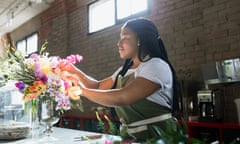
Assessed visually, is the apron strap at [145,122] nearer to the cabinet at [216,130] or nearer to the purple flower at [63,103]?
the purple flower at [63,103]

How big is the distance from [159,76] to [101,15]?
383 centimetres

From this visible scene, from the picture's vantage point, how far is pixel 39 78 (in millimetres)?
1209

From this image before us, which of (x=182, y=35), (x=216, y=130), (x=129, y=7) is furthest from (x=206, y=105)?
(x=129, y=7)

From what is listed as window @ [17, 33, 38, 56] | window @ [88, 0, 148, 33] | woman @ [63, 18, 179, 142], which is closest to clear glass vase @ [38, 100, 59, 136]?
woman @ [63, 18, 179, 142]

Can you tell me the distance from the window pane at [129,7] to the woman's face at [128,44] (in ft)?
9.06

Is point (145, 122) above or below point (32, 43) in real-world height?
below

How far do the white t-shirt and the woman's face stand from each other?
0.36 feet

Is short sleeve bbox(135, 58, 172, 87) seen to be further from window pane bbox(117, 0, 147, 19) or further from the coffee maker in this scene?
window pane bbox(117, 0, 147, 19)

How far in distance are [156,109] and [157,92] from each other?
0.09 meters

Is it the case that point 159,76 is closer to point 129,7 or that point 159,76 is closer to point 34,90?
point 34,90

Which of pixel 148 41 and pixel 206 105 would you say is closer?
pixel 148 41

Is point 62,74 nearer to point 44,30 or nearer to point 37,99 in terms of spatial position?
point 37,99

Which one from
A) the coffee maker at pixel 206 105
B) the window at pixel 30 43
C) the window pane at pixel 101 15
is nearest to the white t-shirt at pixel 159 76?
the coffee maker at pixel 206 105

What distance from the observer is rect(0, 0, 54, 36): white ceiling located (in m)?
5.95
